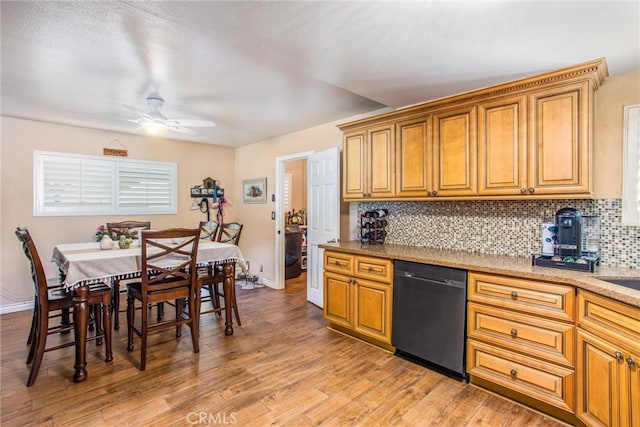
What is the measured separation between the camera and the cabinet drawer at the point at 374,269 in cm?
A: 276

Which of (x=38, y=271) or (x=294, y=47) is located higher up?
(x=294, y=47)

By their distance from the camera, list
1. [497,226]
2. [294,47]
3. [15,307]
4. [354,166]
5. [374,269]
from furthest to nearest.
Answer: [15,307] < [354,166] < [374,269] < [497,226] < [294,47]

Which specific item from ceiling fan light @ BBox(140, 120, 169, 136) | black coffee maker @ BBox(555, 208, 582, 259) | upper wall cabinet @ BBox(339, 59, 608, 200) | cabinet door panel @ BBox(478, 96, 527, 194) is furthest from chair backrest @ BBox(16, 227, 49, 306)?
black coffee maker @ BBox(555, 208, 582, 259)

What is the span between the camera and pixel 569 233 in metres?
2.19

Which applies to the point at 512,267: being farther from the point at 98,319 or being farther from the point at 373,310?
the point at 98,319

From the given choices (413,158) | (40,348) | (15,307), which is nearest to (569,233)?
(413,158)

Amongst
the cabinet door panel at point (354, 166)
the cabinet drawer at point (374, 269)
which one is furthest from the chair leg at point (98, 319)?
the cabinet door panel at point (354, 166)

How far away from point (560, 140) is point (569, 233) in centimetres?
63

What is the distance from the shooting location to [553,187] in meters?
2.21

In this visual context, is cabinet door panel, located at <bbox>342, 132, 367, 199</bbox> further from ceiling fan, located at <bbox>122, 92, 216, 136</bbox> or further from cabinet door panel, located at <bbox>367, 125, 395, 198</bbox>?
ceiling fan, located at <bbox>122, 92, 216, 136</bbox>

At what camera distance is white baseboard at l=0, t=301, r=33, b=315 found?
395 centimetres

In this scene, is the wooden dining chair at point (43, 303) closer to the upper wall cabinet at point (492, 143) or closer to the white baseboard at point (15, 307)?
the white baseboard at point (15, 307)

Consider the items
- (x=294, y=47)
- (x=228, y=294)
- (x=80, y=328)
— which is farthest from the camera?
(x=228, y=294)

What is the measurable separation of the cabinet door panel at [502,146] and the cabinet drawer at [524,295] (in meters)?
0.69
